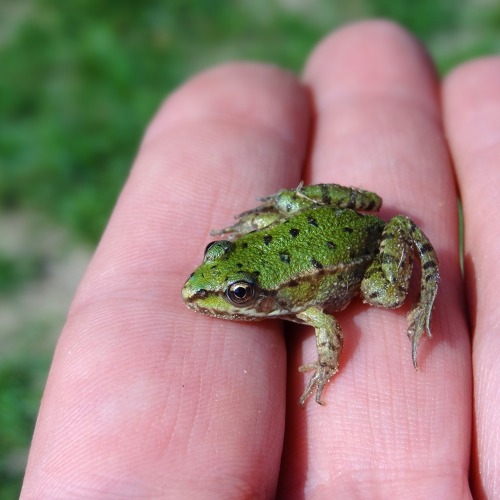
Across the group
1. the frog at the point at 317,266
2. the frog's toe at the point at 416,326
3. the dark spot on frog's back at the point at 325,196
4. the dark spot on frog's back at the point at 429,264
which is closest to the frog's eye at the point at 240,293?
the frog at the point at 317,266

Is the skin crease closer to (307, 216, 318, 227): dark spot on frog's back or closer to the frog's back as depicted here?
the frog's back

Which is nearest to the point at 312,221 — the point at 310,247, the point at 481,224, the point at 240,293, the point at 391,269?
the point at 310,247

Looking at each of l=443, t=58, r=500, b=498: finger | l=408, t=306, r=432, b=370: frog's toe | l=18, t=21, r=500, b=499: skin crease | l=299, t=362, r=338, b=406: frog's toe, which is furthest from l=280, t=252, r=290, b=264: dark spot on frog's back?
l=443, t=58, r=500, b=498: finger

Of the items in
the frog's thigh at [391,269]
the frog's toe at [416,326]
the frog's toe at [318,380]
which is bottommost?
the frog's toe at [318,380]

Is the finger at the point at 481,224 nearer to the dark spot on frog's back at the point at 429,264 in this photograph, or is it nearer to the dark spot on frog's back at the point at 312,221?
the dark spot on frog's back at the point at 429,264

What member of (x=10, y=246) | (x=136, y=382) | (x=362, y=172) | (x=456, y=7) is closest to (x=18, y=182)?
(x=10, y=246)

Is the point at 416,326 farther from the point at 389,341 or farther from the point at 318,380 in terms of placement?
the point at 318,380
